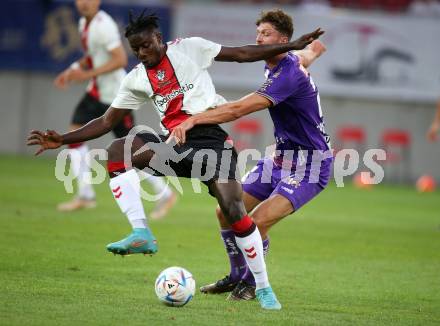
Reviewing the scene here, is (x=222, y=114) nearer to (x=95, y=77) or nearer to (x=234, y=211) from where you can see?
(x=234, y=211)

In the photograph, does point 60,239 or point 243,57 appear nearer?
point 243,57

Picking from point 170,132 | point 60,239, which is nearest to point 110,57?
point 60,239

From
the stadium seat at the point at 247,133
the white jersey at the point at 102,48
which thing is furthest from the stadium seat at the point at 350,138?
the white jersey at the point at 102,48

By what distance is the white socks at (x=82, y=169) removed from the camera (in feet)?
44.6

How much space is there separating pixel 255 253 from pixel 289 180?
1.02 metres

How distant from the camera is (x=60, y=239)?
10.5 m

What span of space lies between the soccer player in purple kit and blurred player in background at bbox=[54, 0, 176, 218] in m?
→ 5.08

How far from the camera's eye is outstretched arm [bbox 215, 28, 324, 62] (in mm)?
7273

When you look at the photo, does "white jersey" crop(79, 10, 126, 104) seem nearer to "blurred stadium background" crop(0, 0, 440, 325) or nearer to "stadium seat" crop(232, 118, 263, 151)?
"blurred stadium background" crop(0, 0, 440, 325)

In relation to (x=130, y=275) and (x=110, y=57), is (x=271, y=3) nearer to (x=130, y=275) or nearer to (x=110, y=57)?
(x=110, y=57)

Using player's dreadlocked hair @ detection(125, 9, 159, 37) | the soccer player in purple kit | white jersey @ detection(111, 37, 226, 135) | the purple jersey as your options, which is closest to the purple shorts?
the soccer player in purple kit

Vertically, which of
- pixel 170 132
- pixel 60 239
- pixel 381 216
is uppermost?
pixel 170 132

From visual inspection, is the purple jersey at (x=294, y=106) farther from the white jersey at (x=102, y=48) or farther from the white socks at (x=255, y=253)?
the white jersey at (x=102, y=48)

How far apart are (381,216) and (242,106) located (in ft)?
28.9
